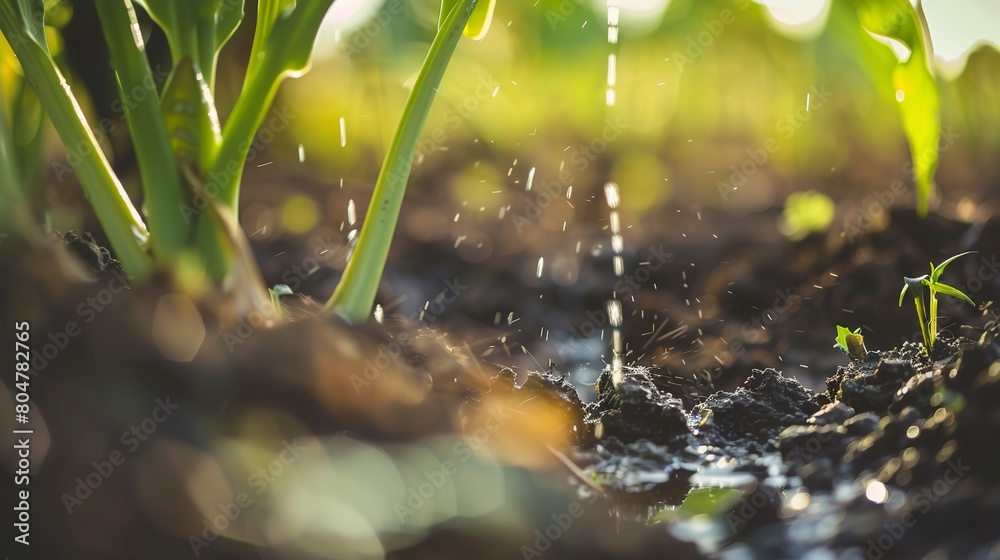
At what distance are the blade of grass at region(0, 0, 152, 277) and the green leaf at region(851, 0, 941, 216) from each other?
686 millimetres

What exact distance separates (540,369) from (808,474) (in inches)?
18.1

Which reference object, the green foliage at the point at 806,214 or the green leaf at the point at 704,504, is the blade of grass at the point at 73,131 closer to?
the green leaf at the point at 704,504

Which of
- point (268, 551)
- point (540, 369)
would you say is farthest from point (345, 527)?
point (540, 369)

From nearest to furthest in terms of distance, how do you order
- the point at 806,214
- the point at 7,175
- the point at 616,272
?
the point at 7,175 < the point at 616,272 < the point at 806,214

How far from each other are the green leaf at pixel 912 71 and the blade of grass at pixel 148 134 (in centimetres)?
64

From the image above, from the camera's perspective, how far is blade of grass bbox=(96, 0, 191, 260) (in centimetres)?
55

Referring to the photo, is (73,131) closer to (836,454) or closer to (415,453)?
(415,453)

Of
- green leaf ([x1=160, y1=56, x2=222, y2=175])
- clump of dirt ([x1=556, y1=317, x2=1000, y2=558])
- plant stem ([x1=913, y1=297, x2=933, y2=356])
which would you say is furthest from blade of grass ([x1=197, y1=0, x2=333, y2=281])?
plant stem ([x1=913, y1=297, x2=933, y2=356])

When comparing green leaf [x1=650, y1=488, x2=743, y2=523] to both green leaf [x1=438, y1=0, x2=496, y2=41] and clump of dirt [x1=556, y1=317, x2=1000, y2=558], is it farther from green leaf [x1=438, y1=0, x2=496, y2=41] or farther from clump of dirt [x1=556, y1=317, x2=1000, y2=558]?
green leaf [x1=438, y1=0, x2=496, y2=41]

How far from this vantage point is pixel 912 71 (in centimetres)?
68

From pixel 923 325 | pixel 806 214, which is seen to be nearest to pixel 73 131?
pixel 923 325

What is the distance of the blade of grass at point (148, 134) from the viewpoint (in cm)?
55

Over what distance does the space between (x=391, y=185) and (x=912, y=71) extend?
532mm

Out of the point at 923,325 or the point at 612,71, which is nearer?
the point at 923,325
